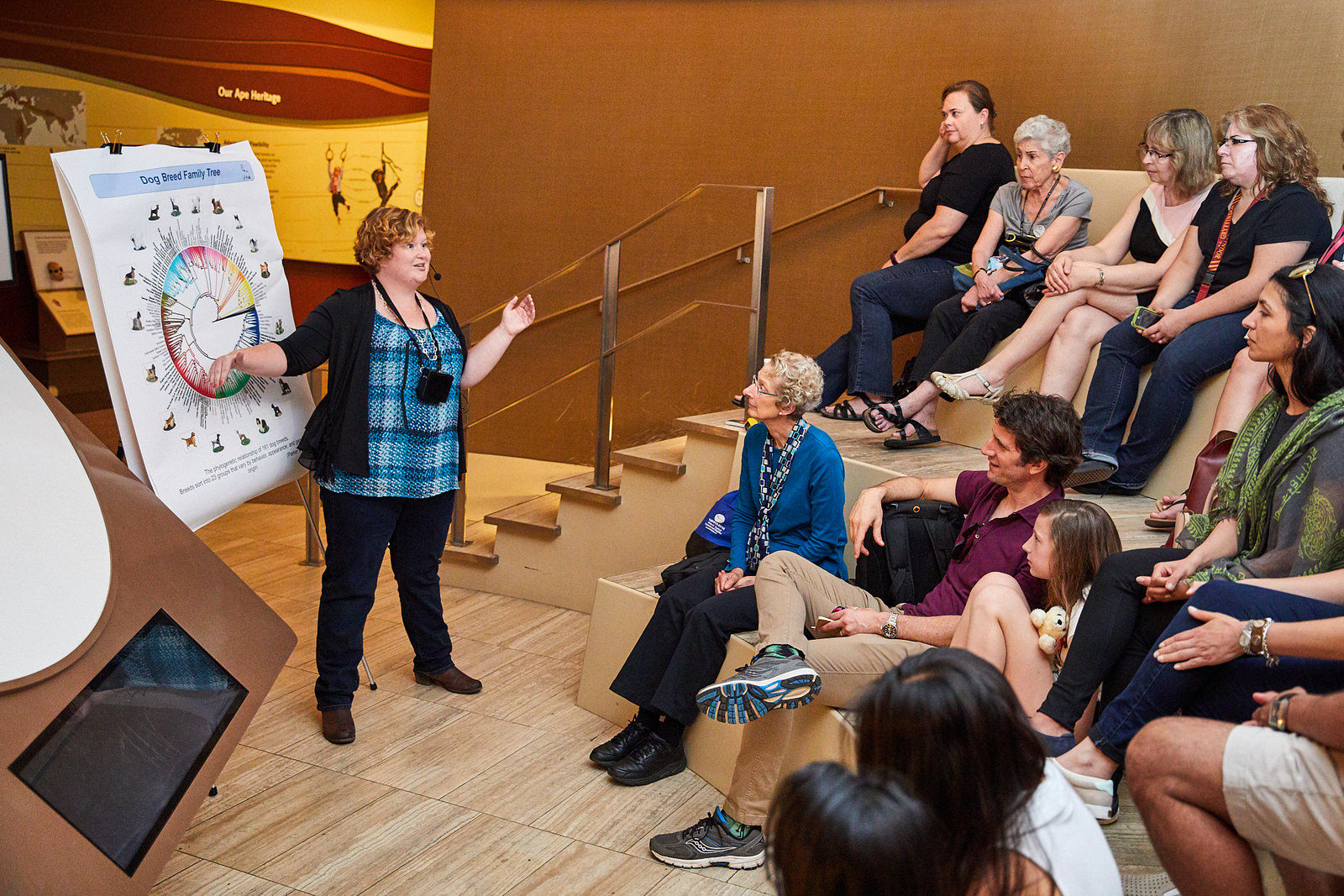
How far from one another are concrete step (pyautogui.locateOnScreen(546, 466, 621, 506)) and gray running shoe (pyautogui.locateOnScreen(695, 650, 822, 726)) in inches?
79.8

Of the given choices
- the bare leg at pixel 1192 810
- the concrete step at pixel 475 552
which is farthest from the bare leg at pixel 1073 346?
the concrete step at pixel 475 552

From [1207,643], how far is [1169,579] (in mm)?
269

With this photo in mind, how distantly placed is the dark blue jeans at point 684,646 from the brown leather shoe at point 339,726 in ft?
2.75

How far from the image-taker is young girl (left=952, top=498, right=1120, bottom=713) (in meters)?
2.49

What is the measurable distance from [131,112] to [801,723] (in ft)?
20.6

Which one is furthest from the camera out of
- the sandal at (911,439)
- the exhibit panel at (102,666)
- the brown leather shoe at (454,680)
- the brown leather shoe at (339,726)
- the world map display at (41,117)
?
the world map display at (41,117)

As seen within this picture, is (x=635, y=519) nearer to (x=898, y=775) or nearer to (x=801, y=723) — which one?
(x=801, y=723)

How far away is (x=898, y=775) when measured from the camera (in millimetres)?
1178

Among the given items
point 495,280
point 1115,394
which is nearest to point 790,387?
point 1115,394

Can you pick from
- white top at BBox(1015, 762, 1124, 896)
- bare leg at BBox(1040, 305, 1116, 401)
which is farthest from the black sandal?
white top at BBox(1015, 762, 1124, 896)

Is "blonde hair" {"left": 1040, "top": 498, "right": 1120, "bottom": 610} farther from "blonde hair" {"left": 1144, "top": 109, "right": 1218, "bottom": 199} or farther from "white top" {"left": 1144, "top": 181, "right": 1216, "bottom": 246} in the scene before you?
"blonde hair" {"left": 1144, "top": 109, "right": 1218, "bottom": 199}

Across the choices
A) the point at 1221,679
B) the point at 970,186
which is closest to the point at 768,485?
the point at 1221,679

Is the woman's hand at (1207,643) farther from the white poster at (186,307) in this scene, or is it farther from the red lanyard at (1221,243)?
the white poster at (186,307)

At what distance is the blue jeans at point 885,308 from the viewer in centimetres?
439
